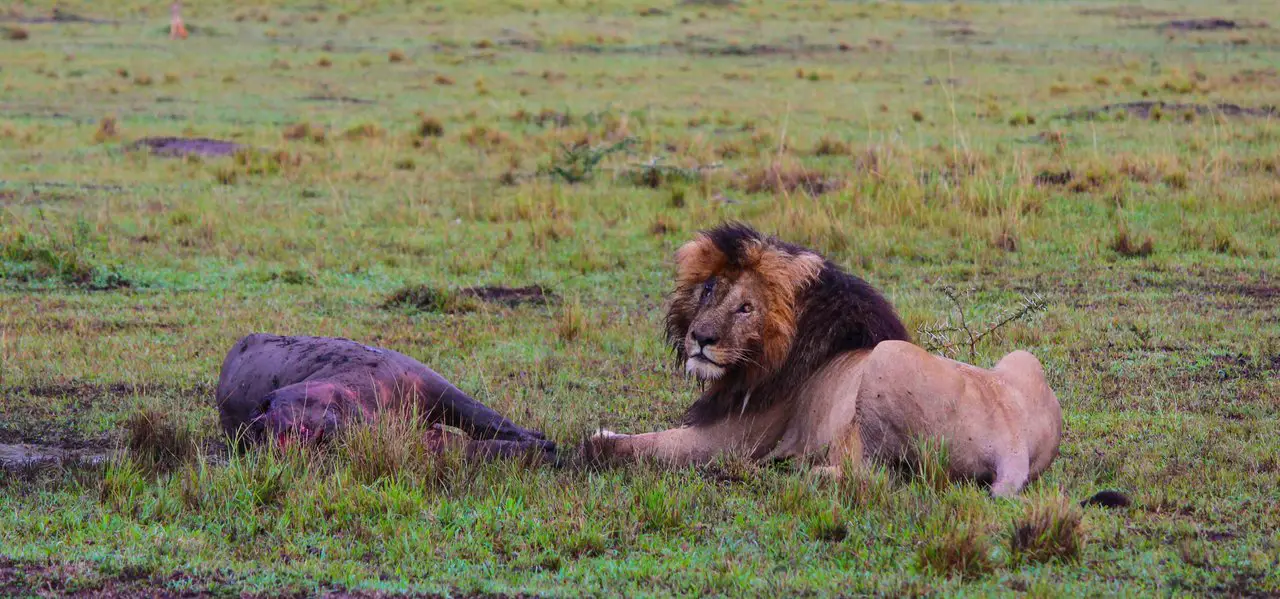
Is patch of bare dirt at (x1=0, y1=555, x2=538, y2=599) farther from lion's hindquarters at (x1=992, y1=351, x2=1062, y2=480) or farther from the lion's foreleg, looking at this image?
lion's hindquarters at (x1=992, y1=351, x2=1062, y2=480)

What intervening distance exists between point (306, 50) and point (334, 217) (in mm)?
20534

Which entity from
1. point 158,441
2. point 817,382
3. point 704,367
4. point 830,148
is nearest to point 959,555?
point 817,382

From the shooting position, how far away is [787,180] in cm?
1530

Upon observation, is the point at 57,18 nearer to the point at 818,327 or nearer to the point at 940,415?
the point at 818,327

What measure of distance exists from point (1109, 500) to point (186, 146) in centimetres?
1574

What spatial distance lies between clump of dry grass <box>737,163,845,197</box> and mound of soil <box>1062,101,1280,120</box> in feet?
22.4

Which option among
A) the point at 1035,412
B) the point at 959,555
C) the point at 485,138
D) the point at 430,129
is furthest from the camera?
the point at 430,129

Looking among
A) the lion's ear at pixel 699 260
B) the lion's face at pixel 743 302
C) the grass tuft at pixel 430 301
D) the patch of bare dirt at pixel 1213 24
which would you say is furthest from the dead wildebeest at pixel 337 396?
the patch of bare dirt at pixel 1213 24

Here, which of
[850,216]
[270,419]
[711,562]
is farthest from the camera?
[850,216]

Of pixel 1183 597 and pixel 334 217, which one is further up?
pixel 1183 597

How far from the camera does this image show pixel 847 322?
6059 mm

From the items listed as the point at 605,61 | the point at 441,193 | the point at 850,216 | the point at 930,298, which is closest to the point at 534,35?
the point at 605,61

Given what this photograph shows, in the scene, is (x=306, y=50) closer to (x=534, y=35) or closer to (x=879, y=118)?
(x=534, y=35)

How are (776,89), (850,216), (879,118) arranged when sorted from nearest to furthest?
(850,216) < (879,118) < (776,89)
